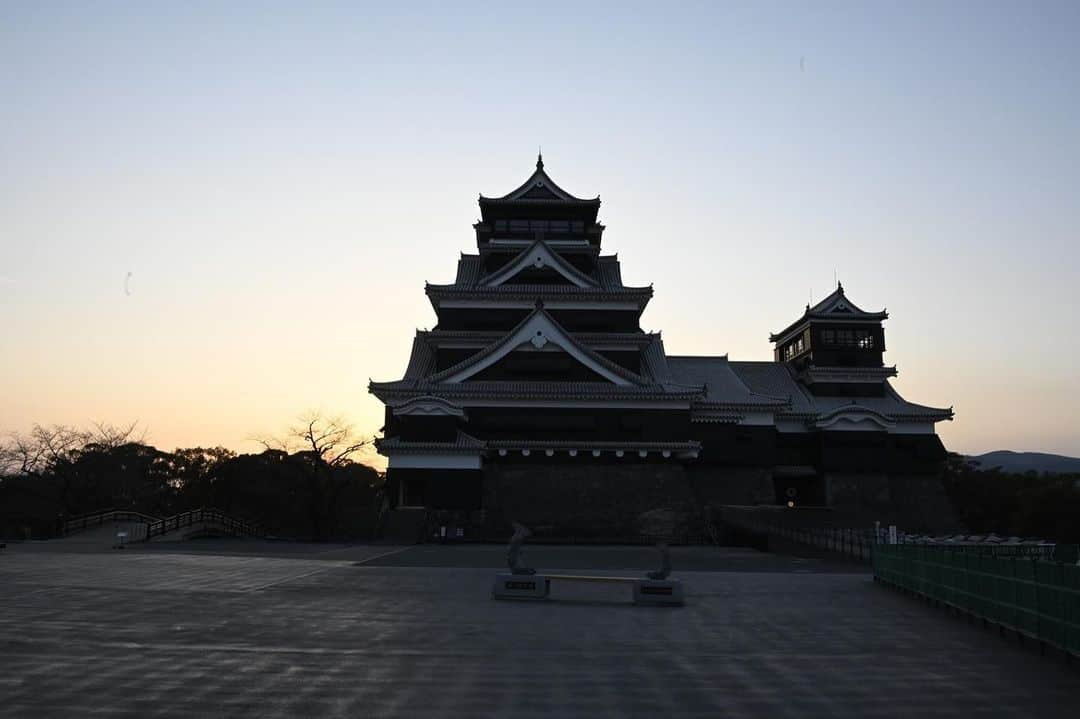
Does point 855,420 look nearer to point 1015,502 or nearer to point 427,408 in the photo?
point 1015,502

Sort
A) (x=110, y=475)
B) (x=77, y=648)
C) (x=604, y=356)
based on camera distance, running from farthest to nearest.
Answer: (x=110, y=475) → (x=604, y=356) → (x=77, y=648)

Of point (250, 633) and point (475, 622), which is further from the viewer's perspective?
point (475, 622)

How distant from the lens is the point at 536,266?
40531 millimetres

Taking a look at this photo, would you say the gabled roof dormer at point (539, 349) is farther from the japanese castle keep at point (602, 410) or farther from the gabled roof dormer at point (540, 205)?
the gabled roof dormer at point (540, 205)

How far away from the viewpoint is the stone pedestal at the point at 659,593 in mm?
12961

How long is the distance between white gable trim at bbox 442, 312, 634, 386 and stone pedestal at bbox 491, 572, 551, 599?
74.3ft

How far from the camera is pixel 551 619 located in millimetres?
11352

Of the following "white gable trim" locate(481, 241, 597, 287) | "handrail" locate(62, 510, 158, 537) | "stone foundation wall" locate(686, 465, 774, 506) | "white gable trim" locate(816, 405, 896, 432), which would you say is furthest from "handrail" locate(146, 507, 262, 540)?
"white gable trim" locate(816, 405, 896, 432)

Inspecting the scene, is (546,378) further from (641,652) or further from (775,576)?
(641,652)

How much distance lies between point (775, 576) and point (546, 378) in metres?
19.4

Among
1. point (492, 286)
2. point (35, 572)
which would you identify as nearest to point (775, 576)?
point (35, 572)

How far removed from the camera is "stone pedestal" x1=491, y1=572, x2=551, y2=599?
13398 millimetres

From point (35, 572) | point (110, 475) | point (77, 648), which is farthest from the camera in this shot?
point (110, 475)

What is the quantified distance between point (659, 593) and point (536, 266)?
2886 cm
